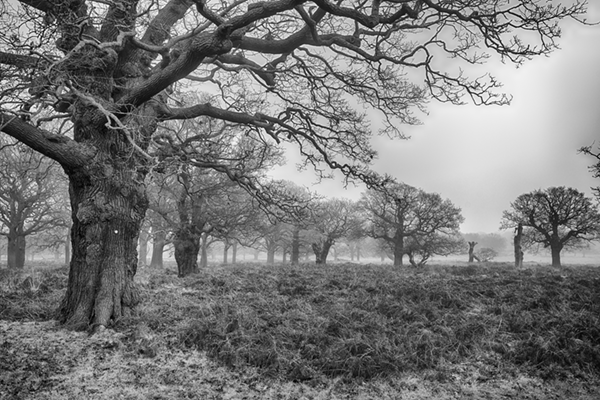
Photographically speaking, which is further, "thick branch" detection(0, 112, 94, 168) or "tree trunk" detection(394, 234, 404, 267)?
"tree trunk" detection(394, 234, 404, 267)

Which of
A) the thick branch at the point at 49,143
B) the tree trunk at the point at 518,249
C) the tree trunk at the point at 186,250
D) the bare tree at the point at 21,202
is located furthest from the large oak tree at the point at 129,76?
the tree trunk at the point at 518,249

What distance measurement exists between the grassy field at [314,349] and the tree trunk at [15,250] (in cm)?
1480

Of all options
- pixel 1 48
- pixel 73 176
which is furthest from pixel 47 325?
pixel 1 48

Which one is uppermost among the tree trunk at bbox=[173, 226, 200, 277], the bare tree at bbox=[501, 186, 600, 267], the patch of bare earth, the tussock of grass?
the bare tree at bbox=[501, 186, 600, 267]

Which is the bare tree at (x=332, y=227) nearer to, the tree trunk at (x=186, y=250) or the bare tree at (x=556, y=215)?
the bare tree at (x=556, y=215)

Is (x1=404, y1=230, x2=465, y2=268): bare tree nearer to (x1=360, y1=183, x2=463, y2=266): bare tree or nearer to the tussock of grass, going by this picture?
(x1=360, y1=183, x2=463, y2=266): bare tree

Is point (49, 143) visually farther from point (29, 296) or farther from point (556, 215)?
point (556, 215)

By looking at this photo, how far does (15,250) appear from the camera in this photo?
1956 centimetres

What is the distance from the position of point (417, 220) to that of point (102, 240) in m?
21.5

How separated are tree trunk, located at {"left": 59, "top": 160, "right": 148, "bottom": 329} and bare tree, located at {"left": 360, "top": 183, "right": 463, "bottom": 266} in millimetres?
17700

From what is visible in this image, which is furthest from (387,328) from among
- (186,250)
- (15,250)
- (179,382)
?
(15,250)

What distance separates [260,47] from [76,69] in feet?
12.4

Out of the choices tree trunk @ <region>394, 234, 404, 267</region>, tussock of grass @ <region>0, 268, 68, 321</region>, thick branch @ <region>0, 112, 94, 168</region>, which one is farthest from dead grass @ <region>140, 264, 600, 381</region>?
tree trunk @ <region>394, 234, 404, 267</region>

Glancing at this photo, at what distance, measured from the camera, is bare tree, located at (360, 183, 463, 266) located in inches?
912
